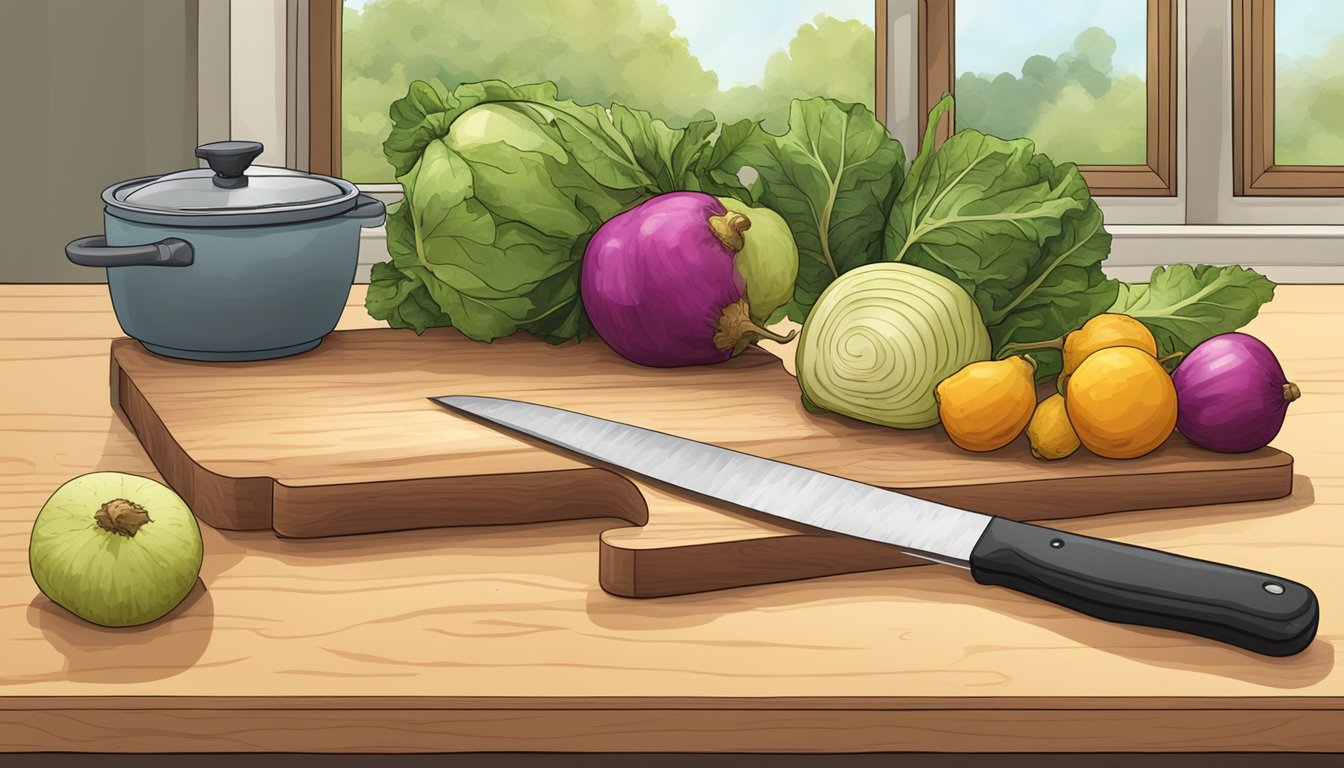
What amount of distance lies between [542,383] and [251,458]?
0.88 ft

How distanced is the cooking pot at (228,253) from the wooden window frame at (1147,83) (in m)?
0.92

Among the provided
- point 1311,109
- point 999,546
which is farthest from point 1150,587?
point 1311,109

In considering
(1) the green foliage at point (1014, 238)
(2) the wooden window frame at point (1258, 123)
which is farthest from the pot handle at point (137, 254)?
(2) the wooden window frame at point (1258, 123)

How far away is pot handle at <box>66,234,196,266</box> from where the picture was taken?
3.30ft

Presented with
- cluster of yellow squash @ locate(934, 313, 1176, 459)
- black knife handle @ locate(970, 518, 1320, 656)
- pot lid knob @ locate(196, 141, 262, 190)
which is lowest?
black knife handle @ locate(970, 518, 1320, 656)

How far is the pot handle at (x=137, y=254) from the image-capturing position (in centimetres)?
101

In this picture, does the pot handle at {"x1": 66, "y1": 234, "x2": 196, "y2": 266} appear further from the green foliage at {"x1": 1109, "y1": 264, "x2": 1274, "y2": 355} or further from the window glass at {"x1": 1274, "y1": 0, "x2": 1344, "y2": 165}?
the window glass at {"x1": 1274, "y1": 0, "x2": 1344, "y2": 165}

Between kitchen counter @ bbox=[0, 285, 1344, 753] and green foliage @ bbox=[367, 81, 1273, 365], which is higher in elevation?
green foliage @ bbox=[367, 81, 1273, 365]

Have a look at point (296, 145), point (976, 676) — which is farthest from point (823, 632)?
point (296, 145)

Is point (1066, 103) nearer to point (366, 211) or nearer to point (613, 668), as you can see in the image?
point (366, 211)

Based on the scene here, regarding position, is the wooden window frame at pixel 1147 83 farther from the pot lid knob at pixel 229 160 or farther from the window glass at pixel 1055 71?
the pot lid knob at pixel 229 160

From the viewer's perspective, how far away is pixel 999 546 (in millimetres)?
733

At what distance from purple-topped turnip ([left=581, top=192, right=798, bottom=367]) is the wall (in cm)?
78

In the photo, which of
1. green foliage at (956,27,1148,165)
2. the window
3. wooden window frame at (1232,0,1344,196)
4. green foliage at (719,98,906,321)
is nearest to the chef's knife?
green foliage at (719,98,906,321)
